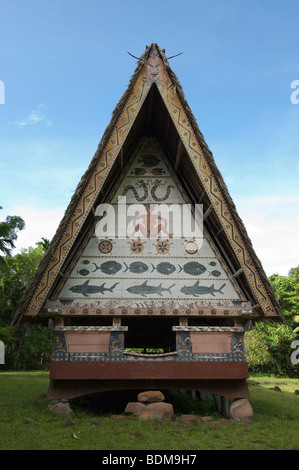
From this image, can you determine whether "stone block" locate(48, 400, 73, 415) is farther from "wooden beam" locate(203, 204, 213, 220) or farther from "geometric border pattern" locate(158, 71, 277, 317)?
"wooden beam" locate(203, 204, 213, 220)

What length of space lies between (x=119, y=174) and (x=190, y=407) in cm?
641

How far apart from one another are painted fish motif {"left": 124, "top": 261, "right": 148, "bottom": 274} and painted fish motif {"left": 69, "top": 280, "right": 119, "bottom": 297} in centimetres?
Answer: 50

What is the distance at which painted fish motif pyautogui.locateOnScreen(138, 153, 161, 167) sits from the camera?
921 centimetres

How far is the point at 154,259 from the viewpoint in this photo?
811cm

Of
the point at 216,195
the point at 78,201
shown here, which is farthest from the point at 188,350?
the point at 78,201

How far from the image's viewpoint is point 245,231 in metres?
7.64

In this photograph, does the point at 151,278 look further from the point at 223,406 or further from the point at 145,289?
A: the point at 223,406

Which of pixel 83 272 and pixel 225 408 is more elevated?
pixel 83 272

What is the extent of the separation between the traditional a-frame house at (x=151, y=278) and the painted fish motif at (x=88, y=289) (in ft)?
0.07

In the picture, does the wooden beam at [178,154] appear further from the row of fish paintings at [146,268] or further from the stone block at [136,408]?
the stone block at [136,408]

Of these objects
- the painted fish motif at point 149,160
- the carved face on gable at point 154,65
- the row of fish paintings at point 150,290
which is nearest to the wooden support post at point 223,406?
the row of fish paintings at point 150,290

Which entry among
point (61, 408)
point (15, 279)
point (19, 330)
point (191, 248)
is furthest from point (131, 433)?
point (15, 279)

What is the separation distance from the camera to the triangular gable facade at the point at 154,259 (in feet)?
24.4

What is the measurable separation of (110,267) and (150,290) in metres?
1.03
